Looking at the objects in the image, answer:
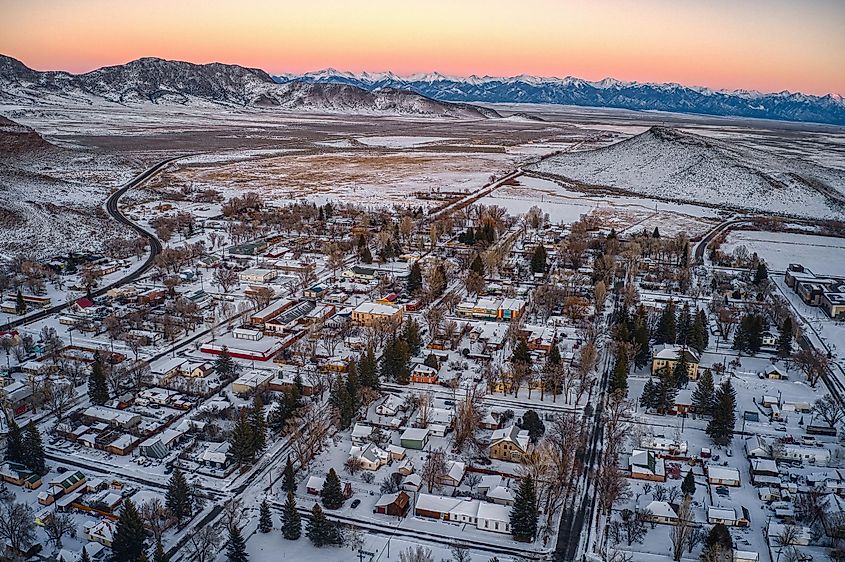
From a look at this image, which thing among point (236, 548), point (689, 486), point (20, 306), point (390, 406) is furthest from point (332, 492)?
point (20, 306)

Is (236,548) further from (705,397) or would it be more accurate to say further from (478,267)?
(478,267)

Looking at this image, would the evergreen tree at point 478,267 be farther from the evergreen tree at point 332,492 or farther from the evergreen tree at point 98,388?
the evergreen tree at point 332,492

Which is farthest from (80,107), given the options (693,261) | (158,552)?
(158,552)

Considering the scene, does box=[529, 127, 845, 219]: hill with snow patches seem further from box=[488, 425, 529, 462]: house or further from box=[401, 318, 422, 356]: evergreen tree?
box=[488, 425, 529, 462]: house

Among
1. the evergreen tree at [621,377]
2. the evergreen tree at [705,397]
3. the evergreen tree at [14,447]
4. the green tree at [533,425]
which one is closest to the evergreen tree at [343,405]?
the green tree at [533,425]

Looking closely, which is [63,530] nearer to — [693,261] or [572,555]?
[572,555]
